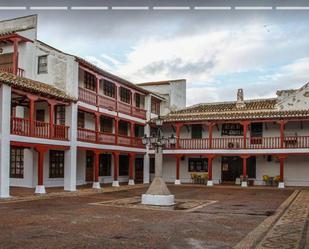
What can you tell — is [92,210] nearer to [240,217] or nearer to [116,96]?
[240,217]

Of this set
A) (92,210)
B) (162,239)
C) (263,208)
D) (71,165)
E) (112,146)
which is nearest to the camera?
(162,239)

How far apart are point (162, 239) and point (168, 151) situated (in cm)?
2288

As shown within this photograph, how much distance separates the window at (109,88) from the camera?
92.2 ft

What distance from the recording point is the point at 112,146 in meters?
26.9

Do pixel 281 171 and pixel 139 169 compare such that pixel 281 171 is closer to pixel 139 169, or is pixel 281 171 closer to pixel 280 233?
pixel 139 169

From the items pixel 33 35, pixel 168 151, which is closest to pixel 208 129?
pixel 168 151

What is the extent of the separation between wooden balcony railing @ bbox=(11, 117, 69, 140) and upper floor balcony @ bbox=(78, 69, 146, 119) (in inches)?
98.5

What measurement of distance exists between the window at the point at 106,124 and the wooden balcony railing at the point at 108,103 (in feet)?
3.99

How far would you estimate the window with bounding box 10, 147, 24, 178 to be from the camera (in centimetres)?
2322

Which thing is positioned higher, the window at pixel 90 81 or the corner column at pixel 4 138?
the window at pixel 90 81

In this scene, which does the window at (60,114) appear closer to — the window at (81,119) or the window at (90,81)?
the window at (81,119)

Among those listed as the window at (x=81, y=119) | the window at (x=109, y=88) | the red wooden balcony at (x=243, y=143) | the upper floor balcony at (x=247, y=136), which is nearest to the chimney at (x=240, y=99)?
the upper floor balcony at (x=247, y=136)

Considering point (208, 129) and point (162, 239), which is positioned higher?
point (208, 129)

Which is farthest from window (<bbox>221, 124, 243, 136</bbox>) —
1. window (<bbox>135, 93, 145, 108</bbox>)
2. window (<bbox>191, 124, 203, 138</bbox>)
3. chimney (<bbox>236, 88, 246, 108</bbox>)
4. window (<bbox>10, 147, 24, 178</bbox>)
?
window (<bbox>10, 147, 24, 178</bbox>)
